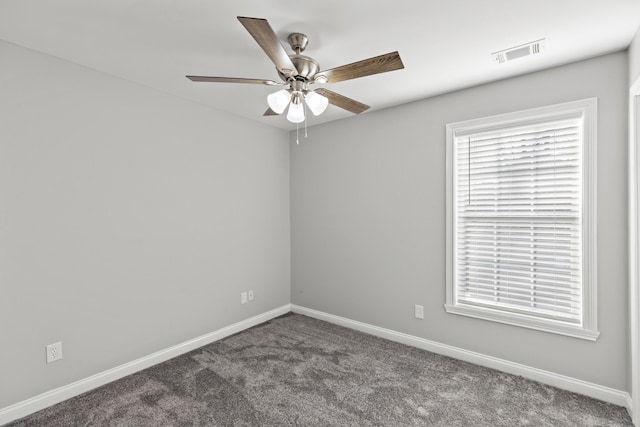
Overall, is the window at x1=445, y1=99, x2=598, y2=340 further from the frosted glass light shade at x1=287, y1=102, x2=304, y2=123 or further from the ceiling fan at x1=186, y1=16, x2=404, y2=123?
the frosted glass light shade at x1=287, y1=102, x2=304, y2=123

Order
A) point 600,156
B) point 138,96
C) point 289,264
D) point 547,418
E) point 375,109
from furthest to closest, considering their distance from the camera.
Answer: point 289,264 → point 375,109 → point 138,96 → point 600,156 → point 547,418

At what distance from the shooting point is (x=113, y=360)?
8.48 feet

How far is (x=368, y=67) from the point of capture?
68.0 inches

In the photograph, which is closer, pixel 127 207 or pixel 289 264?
pixel 127 207

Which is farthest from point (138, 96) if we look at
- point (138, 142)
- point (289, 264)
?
point (289, 264)

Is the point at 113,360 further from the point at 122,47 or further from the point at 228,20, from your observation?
the point at 228,20

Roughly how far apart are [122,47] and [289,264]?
297cm

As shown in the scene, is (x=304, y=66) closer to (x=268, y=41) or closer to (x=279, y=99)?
(x=279, y=99)

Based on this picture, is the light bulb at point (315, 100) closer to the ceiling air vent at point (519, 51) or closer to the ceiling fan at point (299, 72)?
the ceiling fan at point (299, 72)

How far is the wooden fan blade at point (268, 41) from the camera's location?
1384 mm

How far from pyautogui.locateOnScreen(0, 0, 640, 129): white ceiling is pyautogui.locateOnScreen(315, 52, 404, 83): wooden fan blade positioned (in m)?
0.31

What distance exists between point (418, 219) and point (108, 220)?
276 cm

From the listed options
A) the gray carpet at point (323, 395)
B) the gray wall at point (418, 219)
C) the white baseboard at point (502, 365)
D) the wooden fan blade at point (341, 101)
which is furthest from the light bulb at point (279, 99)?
the white baseboard at point (502, 365)

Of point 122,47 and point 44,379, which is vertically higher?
point 122,47
